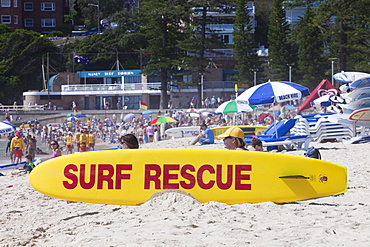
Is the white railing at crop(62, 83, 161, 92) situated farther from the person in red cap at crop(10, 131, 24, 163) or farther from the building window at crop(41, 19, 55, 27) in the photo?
the person in red cap at crop(10, 131, 24, 163)

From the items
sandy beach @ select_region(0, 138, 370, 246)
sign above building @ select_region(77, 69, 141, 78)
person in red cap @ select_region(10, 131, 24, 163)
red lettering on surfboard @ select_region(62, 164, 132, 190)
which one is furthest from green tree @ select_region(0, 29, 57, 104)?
red lettering on surfboard @ select_region(62, 164, 132, 190)

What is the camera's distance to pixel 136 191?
506 centimetres

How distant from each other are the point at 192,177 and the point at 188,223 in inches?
39.1

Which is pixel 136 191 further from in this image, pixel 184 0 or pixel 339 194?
pixel 184 0

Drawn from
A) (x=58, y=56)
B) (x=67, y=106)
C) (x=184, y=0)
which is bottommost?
(x=67, y=106)

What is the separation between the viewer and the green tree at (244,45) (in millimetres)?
39031

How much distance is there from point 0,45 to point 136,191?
48.6 meters

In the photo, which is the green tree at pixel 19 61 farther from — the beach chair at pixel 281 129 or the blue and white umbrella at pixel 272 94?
the blue and white umbrella at pixel 272 94

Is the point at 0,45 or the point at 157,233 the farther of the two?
the point at 0,45

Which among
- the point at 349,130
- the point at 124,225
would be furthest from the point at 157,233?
the point at 349,130

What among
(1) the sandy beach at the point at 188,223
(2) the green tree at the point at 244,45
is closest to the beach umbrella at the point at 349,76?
(1) the sandy beach at the point at 188,223

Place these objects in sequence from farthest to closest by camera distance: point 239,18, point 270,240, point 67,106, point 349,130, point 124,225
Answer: point 67,106
point 239,18
point 349,130
point 124,225
point 270,240

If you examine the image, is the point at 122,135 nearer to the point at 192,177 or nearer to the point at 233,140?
the point at 233,140

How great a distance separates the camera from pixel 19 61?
49344 millimetres
